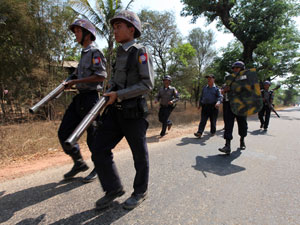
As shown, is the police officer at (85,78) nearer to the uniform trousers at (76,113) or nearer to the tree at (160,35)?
the uniform trousers at (76,113)

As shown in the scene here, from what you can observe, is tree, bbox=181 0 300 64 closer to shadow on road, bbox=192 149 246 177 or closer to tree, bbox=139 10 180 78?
tree, bbox=139 10 180 78

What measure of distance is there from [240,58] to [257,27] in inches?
110

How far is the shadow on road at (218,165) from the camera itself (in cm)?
291

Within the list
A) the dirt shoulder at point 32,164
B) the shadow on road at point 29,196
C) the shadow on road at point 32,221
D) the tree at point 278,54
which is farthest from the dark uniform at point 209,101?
the tree at point 278,54

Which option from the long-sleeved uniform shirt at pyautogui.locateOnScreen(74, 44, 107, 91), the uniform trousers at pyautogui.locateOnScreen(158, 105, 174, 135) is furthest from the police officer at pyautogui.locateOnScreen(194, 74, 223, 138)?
the long-sleeved uniform shirt at pyautogui.locateOnScreen(74, 44, 107, 91)

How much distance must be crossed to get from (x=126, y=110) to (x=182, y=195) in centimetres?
132

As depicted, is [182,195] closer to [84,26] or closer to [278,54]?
[84,26]

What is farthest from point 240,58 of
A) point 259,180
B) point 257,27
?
point 259,180

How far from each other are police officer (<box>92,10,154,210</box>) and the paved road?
32 cm

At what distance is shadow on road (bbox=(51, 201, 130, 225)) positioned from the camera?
1.69m

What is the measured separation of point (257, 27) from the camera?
12.6 metres

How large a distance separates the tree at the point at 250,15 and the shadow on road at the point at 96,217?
15078 millimetres

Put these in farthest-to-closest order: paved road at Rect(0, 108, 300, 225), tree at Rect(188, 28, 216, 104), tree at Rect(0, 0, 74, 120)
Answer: tree at Rect(188, 28, 216, 104)
tree at Rect(0, 0, 74, 120)
paved road at Rect(0, 108, 300, 225)

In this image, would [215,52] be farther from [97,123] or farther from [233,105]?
[97,123]
